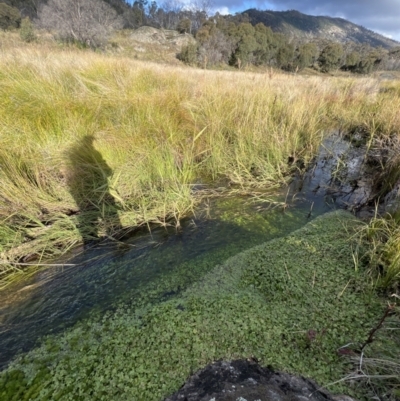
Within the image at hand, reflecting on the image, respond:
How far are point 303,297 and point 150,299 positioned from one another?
1049 millimetres

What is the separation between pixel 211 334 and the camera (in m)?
1.39

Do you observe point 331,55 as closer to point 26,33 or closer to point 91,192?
point 26,33

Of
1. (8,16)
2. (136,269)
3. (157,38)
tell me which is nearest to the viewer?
(136,269)

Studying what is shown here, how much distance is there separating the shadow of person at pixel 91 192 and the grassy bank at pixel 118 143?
1cm

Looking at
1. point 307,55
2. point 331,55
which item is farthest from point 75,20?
point 331,55

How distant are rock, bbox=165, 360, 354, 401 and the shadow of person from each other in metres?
1.51

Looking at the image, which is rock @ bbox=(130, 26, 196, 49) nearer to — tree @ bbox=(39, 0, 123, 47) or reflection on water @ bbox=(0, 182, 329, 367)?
tree @ bbox=(39, 0, 123, 47)

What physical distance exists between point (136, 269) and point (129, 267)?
67 millimetres

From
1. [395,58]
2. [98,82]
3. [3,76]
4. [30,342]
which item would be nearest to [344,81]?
[395,58]

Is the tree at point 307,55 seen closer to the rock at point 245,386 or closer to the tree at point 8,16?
the tree at point 8,16

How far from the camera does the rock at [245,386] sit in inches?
42.0

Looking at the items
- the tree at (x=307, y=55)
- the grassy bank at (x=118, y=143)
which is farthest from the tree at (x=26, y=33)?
the tree at (x=307, y=55)

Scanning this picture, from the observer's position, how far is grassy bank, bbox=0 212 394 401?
1187mm

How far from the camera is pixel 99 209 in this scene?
243 centimetres
